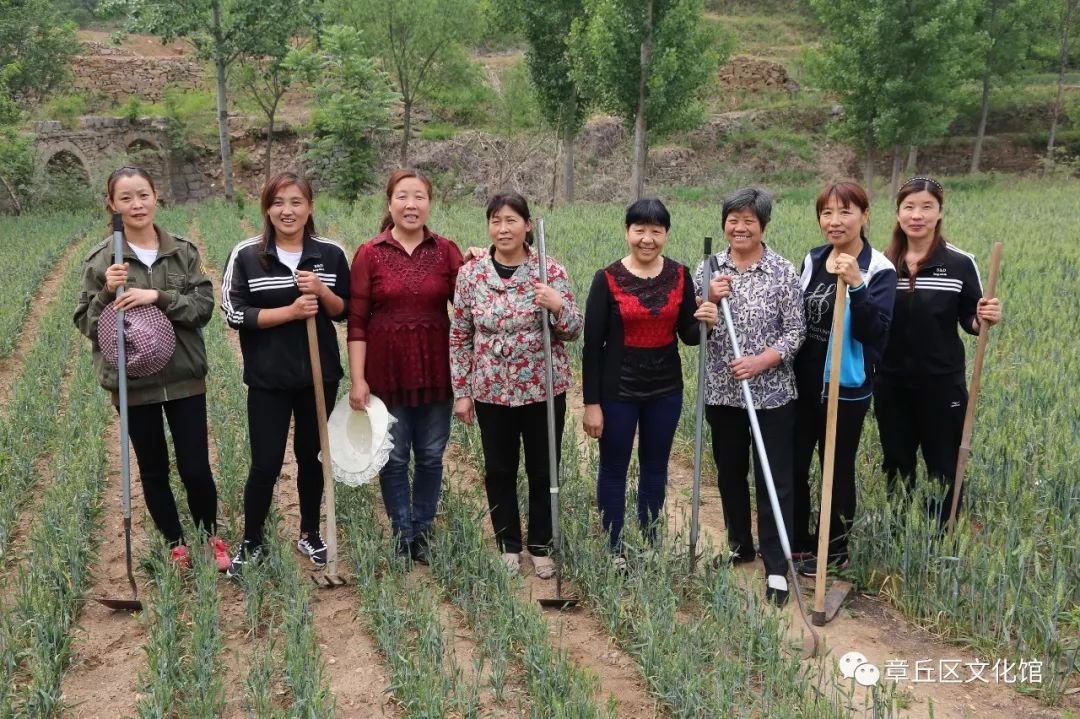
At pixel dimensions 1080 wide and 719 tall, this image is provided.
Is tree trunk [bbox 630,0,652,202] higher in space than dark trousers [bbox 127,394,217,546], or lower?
higher

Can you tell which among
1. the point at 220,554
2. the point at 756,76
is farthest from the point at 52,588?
the point at 756,76

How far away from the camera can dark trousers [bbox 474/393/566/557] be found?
3953 millimetres

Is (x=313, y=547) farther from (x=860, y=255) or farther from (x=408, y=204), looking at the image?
(x=860, y=255)

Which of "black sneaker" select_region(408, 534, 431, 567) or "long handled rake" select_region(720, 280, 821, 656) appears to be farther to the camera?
"black sneaker" select_region(408, 534, 431, 567)

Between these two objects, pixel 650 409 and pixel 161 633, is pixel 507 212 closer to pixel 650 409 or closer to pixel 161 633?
pixel 650 409

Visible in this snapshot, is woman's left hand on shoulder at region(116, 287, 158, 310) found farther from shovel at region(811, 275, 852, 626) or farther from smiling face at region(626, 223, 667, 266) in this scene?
shovel at region(811, 275, 852, 626)

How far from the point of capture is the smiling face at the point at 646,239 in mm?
3658

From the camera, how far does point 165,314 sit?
152 inches

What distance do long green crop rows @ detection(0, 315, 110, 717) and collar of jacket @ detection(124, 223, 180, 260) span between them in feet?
4.30

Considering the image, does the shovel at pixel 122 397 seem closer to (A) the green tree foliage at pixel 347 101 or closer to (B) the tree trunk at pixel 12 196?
(A) the green tree foliage at pixel 347 101

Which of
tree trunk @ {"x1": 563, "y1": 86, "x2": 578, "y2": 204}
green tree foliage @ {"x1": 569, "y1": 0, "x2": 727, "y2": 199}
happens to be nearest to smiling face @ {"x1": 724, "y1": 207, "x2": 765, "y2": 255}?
green tree foliage @ {"x1": 569, "y1": 0, "x2": 727, "y2": 199}

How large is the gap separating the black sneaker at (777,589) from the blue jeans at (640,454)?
0.55m

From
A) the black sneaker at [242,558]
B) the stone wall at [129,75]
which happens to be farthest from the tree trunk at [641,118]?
the stone wall at [129,75]

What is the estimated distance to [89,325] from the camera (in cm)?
387
